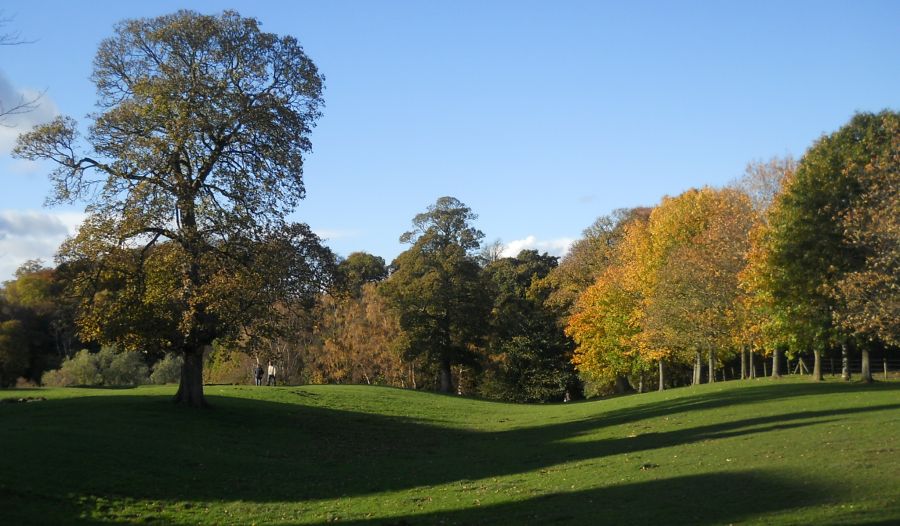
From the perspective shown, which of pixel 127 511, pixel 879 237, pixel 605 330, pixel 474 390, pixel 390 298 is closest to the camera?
pixel 127 511

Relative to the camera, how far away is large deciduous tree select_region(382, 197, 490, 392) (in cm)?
7075

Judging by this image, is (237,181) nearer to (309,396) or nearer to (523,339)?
(309,396)

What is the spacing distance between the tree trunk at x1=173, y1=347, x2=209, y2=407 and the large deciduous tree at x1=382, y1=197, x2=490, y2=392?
3740 cm

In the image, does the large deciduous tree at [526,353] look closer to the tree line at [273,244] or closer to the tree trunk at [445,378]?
the tree trunk at [445,378]

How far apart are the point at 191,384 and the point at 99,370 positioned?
2871 cm

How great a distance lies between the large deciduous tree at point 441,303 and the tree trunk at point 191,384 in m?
37.4

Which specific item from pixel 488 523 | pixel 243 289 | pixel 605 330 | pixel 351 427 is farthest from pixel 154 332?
pixel 605 330

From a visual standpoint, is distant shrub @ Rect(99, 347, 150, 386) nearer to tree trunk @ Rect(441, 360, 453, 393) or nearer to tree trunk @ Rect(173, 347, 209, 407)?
tree trunk @ Rect(441, 360, 453, 393)

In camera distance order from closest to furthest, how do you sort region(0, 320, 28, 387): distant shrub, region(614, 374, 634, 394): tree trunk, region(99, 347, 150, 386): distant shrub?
region(0, 320, 28, 387): distant shrub → region(99, 347, 150, 386): distant shrub → region(614, 374, 634, 394): tree trunk

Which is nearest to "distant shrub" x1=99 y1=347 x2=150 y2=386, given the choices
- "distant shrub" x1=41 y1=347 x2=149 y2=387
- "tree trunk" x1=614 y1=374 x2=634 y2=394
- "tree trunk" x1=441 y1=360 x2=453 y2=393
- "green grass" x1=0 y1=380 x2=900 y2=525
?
"distant shrub" x1=41 y1=347 x2=149 y2=387

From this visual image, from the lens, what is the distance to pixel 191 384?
3300cm

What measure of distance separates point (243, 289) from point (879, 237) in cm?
2538

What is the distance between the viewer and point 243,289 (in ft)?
99.2

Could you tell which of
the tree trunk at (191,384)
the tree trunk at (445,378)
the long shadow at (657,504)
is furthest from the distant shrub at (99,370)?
the long shadow at (657,504)
